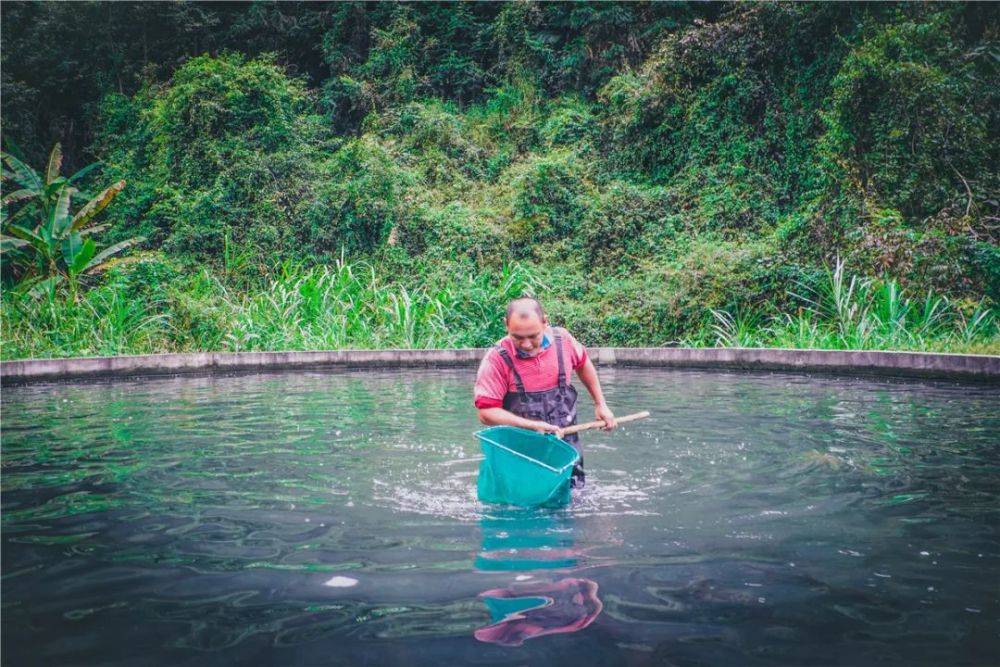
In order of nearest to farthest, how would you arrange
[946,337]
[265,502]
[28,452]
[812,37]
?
[265,502] < [28,452] < [946,337] < [812,37]

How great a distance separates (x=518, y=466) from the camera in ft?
15.0

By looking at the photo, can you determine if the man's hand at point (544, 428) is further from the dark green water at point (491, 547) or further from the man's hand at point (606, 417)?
the dark green water at point (491, 547)

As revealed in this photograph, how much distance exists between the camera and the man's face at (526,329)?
4.73 metres

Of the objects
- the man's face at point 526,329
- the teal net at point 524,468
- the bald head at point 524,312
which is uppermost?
the bald head at point 524,312

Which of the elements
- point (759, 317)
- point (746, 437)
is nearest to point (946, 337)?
point (759, 317)

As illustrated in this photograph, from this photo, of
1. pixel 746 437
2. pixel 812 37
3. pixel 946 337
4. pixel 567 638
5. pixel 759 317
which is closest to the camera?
pixel 567 638

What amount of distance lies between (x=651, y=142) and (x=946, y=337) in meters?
10.7

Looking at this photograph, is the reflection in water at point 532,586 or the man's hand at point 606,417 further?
the man's hand at point 606,417

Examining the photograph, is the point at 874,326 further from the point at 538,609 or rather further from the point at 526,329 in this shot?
the point at 538,609

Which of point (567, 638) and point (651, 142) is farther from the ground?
point (651, 142)

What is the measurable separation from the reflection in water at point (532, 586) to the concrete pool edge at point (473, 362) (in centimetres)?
774

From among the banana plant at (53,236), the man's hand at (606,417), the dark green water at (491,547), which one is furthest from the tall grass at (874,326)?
the banana plant at (53,236)

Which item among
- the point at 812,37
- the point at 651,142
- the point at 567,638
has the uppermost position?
the point at 812,37

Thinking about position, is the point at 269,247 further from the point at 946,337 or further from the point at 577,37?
the point at 946,337
